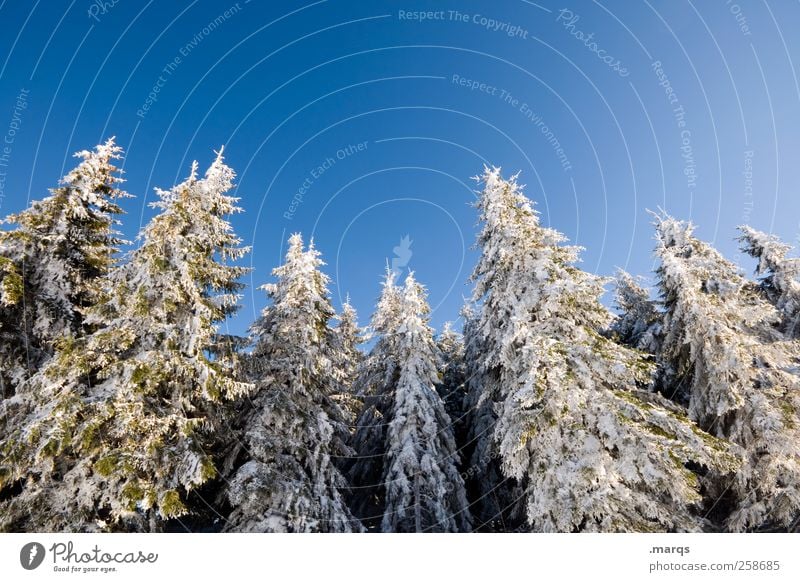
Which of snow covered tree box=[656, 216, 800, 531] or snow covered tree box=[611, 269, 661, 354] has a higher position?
snow covered tree box=[611, 269, 661, 354]

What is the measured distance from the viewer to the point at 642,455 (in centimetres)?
1020

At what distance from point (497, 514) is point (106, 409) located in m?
15.1

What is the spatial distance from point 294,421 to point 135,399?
5.31 m

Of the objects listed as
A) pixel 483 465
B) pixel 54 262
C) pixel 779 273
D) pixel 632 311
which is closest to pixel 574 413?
pixel 483 465

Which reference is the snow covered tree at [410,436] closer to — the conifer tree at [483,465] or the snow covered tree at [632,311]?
the conifer tree at [483,465]

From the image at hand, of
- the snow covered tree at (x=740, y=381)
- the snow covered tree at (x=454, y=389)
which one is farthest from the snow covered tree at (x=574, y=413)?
the snow covered tree at (x=454, y=389)

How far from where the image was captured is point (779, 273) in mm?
21859

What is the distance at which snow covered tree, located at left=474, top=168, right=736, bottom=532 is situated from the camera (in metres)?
10.1

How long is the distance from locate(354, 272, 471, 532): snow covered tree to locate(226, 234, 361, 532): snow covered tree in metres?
2.82

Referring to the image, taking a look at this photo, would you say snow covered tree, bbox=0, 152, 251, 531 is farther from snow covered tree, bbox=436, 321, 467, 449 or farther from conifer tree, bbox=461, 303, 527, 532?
snow covered tree, bbox=436, 321, 467, 449

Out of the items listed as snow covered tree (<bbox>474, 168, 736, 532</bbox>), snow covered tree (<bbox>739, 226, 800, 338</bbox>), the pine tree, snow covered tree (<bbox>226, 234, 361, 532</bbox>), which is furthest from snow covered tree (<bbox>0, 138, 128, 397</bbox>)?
snow covered tree (<bbox>739, 226, 800, 338</bbox>)

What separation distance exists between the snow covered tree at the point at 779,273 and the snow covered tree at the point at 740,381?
7020 millimetres
